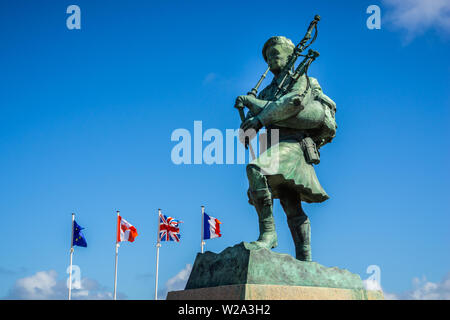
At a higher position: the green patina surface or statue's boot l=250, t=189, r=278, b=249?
statue's boot l=250, t=189, r=278, b=249

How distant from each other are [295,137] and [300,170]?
606 millimetres

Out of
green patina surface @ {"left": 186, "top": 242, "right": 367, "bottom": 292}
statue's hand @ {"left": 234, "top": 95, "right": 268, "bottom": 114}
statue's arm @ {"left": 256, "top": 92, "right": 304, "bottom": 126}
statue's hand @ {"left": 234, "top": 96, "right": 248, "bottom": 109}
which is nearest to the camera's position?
green patina surface @ {"left": 186, "top": 242, "right": 367, "bottom": 292}

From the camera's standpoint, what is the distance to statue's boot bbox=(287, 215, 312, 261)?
28.0ft

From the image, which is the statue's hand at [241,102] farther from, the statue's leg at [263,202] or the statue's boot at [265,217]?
the statue's boot at [265,217]

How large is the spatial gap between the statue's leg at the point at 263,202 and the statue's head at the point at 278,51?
194 cm

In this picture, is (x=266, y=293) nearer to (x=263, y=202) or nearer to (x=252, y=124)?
(x=263, y=202)

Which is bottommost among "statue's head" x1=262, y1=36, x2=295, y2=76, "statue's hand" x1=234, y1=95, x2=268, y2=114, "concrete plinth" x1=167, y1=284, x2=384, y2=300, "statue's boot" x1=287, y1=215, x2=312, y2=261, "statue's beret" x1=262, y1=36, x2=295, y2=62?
"concrete plinth" x1=167, y1=284, x2=384, y2=300

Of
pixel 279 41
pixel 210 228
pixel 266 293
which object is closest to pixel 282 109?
pixel 279 41

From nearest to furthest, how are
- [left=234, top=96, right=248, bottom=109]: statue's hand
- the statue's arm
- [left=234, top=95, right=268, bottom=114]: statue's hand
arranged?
the statue's arm, [left=234, top=95, right=268, bottom=114]: statue's hand, [left=234, top=96, right=248, bottom=109]: statue's hand

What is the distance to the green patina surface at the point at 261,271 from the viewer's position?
721cm

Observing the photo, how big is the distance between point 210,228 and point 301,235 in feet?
50.1

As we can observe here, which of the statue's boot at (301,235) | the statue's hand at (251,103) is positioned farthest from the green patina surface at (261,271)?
the statue's hand at (251,103)

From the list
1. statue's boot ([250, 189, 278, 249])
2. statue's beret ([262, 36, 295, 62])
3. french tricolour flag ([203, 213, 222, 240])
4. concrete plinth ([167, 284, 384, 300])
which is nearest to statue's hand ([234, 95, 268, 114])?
statue's beret ([262, 36, 295, 62])

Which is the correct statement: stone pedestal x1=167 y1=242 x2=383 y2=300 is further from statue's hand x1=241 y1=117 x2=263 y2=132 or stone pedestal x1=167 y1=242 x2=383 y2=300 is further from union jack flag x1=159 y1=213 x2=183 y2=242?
union jack flag x1=159 y1=213 x2=183 y2=242
